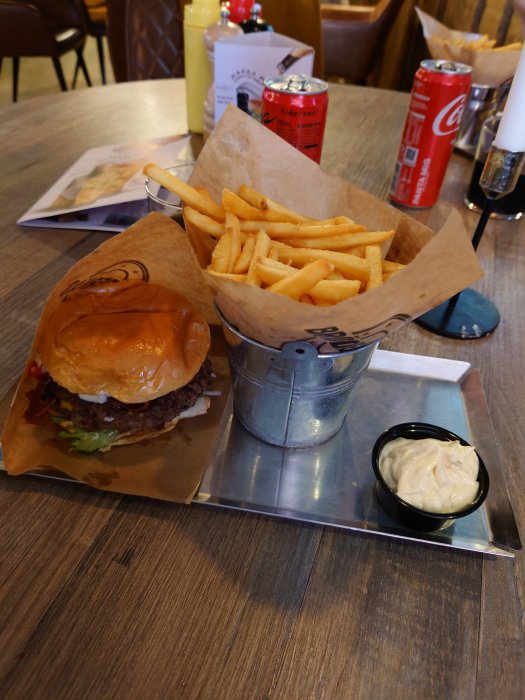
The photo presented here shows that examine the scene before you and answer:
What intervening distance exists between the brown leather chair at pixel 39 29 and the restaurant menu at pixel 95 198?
3.53 m

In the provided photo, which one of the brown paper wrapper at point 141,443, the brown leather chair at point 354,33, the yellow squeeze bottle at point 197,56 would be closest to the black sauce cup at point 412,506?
Answer: the brown paper wrapper at point 141,443

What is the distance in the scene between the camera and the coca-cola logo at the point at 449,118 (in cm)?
141


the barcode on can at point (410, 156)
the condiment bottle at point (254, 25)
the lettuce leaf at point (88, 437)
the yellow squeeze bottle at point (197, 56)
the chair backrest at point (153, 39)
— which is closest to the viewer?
the lettuce leaf at point (88, 437)

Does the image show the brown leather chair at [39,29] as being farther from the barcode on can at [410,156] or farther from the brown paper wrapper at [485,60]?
the barcode on can at [410,156]

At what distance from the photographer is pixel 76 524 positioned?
72 centimetres

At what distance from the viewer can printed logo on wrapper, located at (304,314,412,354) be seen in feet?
2.19

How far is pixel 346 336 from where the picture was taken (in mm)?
684

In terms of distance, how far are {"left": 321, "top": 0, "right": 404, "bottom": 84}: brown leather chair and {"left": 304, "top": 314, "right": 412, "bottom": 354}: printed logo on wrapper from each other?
164 inches

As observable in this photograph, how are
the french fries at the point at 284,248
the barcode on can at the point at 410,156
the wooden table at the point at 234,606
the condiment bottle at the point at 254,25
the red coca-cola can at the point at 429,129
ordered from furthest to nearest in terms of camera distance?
the condiment bottle at the point at 254,25 < the barcode on can at the point at 410,156 < the red coca-cola can at the point at 429,129 < the french fries at the point at 284,248 < the wooden table at the point at 234,606

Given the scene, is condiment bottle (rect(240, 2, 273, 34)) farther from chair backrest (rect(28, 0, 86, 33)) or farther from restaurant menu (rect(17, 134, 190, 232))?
chair backrest (rect(28, 0, 86, 33))

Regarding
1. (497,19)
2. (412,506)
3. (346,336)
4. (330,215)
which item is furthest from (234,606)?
(497,19)

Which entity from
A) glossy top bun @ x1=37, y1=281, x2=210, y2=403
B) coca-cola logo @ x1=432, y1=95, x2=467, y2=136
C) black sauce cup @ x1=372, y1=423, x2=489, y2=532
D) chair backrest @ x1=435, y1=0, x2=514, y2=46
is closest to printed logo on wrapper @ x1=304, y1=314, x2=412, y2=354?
black sauce cup @ x1=372, y1=423, x2=489, y2=532

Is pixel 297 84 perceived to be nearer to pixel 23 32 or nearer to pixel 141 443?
pixel 141 443

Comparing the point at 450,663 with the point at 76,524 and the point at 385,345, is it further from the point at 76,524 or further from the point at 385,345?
the point at 385,345
